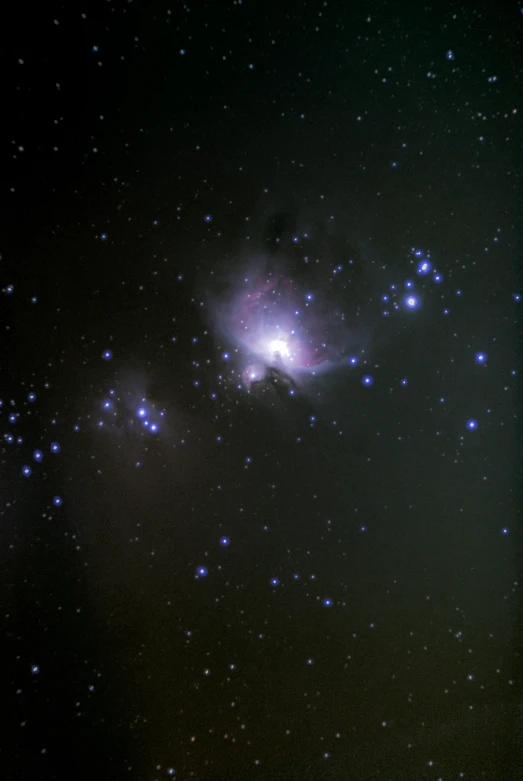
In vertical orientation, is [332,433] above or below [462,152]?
below

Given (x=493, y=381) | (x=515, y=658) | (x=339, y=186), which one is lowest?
(x=515, y=658)

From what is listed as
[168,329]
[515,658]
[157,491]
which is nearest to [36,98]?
[168,329]

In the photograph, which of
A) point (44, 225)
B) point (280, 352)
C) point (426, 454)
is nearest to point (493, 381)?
point (426, 454)

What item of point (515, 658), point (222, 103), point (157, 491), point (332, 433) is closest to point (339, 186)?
point (222, 103)

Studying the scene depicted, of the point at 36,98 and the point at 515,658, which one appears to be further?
the point at 515,658

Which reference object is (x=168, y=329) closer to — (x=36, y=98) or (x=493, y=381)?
(x=36, y=98)

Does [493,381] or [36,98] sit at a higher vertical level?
[36,98]

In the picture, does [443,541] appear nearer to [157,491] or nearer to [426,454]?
[426,454]

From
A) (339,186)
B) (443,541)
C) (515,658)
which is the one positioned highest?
(339,186)
